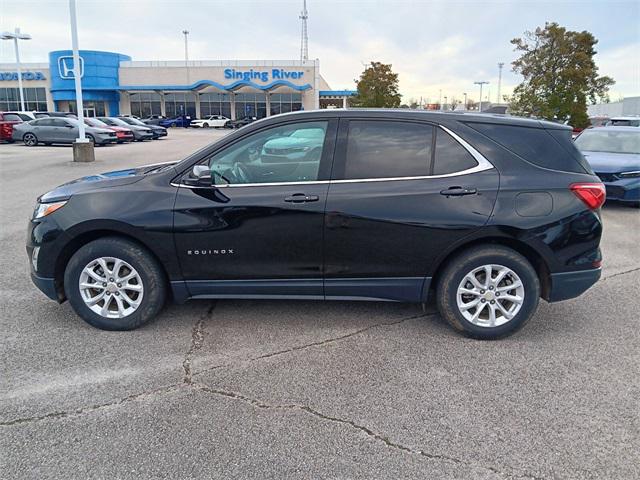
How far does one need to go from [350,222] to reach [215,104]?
189 feet

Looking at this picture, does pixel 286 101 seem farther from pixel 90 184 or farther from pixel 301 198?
pixel 301 198

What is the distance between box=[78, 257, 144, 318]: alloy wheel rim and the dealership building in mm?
51740

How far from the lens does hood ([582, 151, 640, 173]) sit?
917 centimetres

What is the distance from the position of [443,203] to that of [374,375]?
1.42 meters

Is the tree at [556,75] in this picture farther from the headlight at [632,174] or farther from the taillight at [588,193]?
the taillight at [588,193]

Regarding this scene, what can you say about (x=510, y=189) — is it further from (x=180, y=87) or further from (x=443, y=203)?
(x=180, y=87)

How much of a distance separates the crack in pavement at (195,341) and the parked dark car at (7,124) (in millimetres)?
27557

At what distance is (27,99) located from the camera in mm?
56562

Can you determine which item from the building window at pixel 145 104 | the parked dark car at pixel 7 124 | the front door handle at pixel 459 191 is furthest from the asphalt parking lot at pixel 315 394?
the building window at pixel 145 104

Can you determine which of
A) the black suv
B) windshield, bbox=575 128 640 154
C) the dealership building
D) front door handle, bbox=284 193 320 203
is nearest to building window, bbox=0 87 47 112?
the dealership building

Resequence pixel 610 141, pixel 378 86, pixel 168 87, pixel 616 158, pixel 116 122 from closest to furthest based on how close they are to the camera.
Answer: pixel 616 158 → pixel 610 141 → pixel 116 122 → pixel 378 86 → pixel 168 87

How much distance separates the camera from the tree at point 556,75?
22.7 m

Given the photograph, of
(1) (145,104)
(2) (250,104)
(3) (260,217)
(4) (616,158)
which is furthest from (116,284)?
(1) (145,104)

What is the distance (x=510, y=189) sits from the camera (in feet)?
12.5
